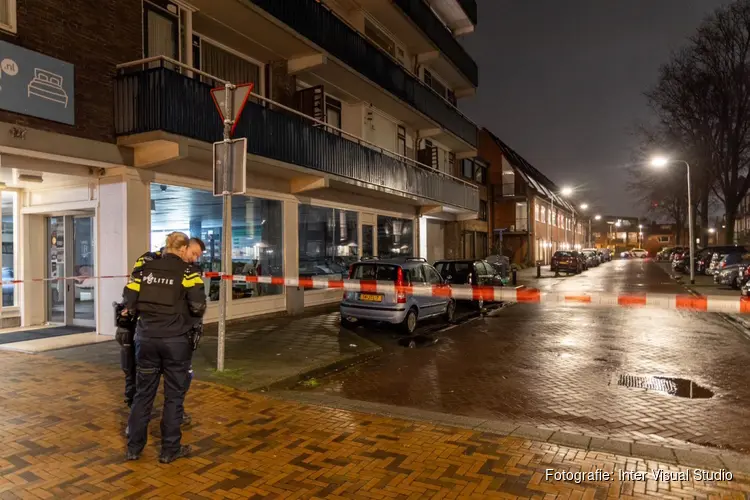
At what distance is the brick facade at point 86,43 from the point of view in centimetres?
792

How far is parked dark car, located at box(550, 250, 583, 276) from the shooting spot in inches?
1398

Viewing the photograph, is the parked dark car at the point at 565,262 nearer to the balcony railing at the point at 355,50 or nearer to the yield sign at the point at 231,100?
the balcony railing at the point at 355,50

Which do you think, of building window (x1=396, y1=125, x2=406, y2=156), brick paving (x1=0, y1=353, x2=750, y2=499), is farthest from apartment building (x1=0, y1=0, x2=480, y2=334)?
brick paving (x1=0, y1=353, x2=750, y2=499)

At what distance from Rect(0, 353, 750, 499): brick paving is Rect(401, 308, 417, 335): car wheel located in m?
5.51

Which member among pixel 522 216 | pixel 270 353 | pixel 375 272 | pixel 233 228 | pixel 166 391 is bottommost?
pixel 270 353

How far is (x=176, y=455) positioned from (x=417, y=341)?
6788mm

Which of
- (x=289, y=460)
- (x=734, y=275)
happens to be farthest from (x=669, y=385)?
(x=734, y=275)

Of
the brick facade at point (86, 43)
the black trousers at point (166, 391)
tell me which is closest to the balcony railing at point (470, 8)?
the brick facade at point (86, 43)

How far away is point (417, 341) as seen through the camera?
1070 cm

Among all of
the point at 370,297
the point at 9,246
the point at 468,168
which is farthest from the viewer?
the point at 468,168

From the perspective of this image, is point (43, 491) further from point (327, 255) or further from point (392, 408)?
point (327, 255)

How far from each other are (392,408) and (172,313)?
8.81 feet

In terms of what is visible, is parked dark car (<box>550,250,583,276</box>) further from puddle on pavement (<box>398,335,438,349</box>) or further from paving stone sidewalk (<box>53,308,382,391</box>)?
paving stone sidewalk (<box>53,308,382,391</box>)

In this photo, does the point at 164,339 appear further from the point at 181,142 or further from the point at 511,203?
the point at 511,203
